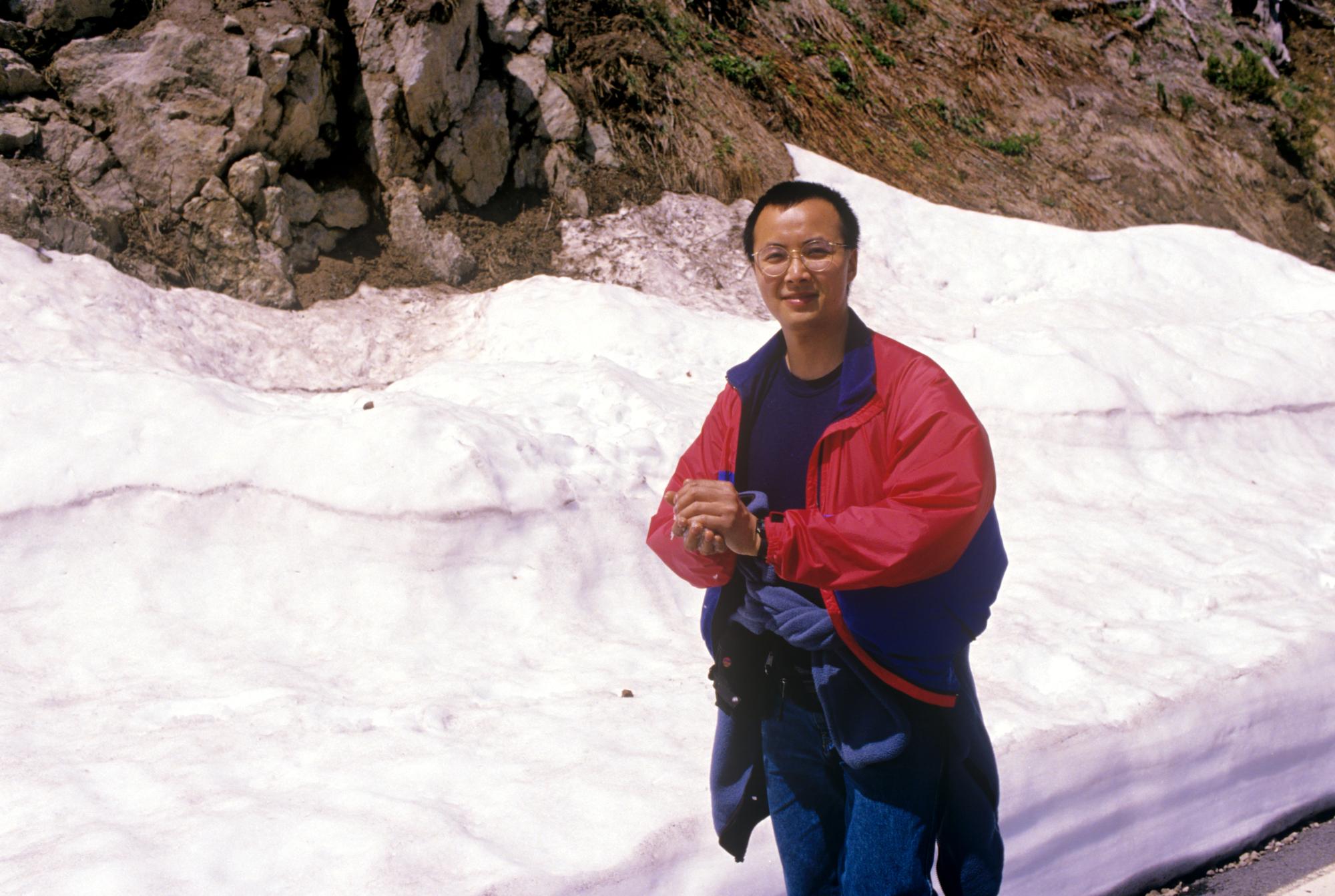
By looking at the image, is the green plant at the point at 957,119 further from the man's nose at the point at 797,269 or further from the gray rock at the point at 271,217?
the man's nose at the point at 797,269

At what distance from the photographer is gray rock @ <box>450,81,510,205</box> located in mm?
7754

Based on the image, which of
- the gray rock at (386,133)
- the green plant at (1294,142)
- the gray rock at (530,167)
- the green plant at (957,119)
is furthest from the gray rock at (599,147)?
the green plant at (1294,142)

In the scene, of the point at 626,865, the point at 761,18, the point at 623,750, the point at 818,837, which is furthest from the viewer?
the point at 761,18

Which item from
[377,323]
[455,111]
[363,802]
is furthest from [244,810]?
[455,111]

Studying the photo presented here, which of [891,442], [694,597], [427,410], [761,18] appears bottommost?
[694,597]

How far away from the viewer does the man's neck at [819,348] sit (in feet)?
6.89

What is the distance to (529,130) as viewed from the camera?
27.0 feet

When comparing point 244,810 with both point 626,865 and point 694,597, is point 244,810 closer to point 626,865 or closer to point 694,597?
point 626,865

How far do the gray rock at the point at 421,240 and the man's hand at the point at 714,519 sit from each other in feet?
19.4

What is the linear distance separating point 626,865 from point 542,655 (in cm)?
140

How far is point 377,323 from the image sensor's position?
22.6 feet

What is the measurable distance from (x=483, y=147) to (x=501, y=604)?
4652 mm

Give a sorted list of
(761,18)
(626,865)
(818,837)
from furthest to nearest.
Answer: (761,18), (626,865), (818,837)

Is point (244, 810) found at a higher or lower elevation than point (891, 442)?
lower
